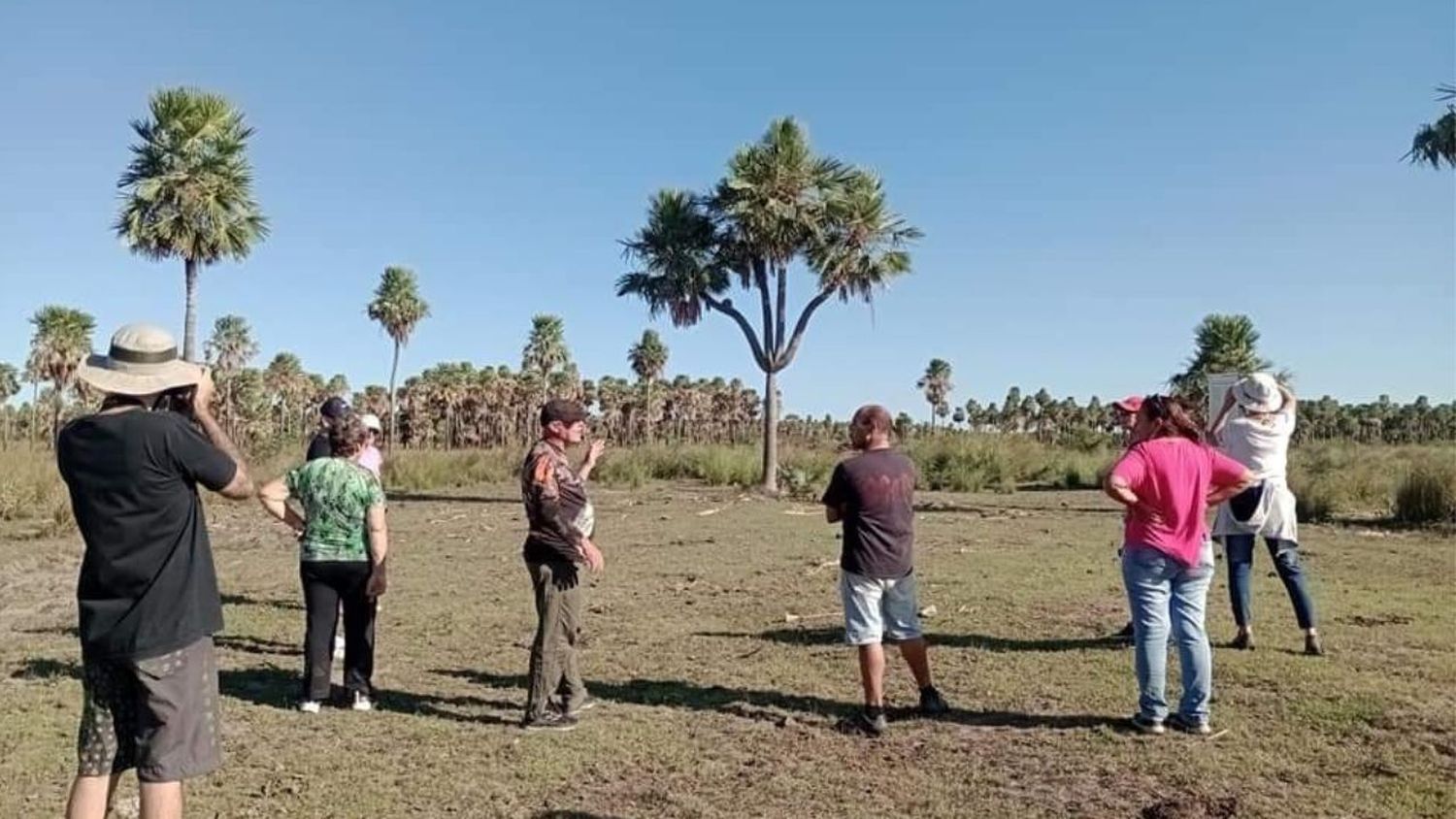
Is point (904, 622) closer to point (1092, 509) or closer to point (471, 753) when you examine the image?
point (471, 753)

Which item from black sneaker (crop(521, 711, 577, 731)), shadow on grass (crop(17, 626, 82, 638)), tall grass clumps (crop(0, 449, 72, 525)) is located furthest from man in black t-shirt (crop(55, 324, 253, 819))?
tall grass clumps (crop(0, 449, 72, 525))

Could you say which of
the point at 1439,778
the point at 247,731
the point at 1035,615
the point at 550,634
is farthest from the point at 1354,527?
the point at 247,731

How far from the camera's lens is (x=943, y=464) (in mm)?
27547

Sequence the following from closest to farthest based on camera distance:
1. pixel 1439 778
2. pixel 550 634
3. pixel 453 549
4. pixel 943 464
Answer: pixel 1439 778
pixel 550 634
pixel 453 549
pixel 943 464

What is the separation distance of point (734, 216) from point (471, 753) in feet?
68.7

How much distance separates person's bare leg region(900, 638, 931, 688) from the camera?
578 centimetres

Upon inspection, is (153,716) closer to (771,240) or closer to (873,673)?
(873,673)

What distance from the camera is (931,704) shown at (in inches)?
231

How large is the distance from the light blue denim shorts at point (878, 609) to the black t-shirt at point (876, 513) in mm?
71

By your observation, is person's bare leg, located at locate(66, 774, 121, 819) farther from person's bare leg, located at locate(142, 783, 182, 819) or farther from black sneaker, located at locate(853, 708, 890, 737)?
black sneaker, located at locate(853, 708, 890, 737)

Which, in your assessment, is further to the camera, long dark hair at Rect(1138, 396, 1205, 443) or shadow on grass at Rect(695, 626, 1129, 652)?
shadow on grass at Rect(695, 626, 1129, 652)

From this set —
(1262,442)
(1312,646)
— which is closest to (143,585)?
(1262,442)

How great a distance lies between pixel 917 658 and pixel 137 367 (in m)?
4.20

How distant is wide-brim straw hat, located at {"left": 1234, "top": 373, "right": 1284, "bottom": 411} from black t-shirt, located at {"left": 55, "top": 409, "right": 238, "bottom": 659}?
6.39m
